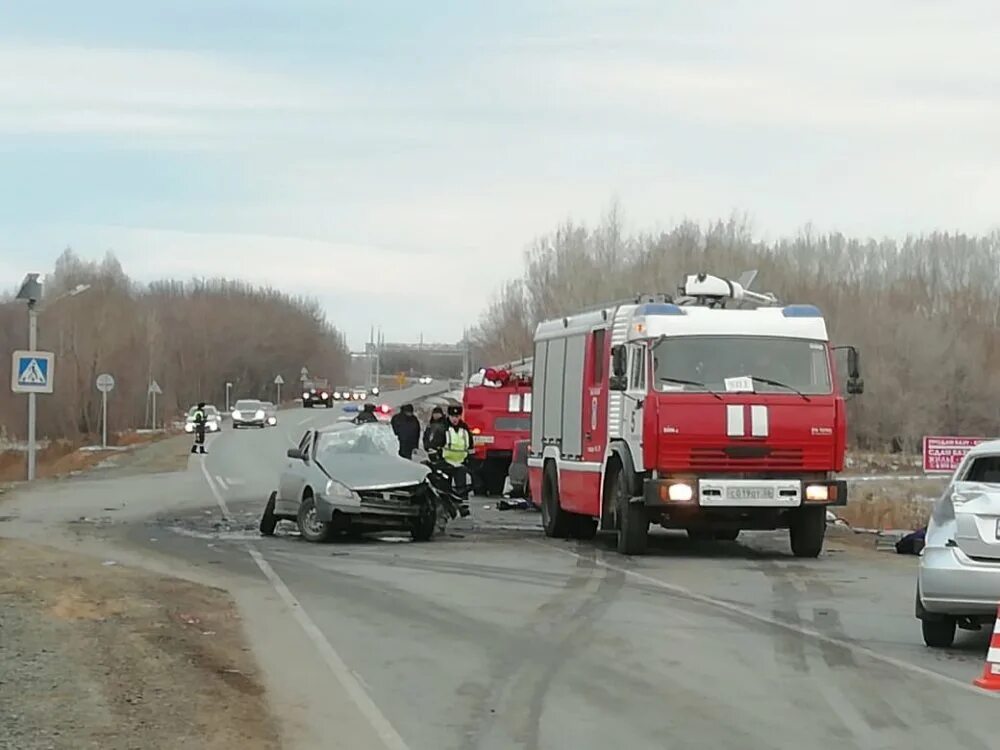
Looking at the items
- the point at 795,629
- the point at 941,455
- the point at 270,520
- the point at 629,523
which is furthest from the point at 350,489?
the point at 795,629

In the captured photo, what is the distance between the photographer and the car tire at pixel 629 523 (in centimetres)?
1864

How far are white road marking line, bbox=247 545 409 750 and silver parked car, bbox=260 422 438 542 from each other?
4166 millimetres

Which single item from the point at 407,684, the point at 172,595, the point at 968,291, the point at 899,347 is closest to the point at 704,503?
the point at 172,595

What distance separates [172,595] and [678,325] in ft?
23.6

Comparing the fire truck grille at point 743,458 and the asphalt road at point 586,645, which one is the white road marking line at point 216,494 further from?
the fire truck grille at point 743,458

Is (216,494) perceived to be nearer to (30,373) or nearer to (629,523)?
(30,373)

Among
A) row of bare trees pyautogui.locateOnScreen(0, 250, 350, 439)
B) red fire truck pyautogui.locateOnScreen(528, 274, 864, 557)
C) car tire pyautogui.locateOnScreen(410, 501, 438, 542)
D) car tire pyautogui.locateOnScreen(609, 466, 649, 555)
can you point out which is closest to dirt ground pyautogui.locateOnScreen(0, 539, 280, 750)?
car tire pyautogui.locateOnScreen(410, 501, 438, 542)

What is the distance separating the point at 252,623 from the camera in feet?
41.9

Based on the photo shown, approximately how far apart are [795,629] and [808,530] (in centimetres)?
682

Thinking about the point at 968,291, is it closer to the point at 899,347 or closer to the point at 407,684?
the point at 899,347

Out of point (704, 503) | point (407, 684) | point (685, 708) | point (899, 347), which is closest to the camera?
point (685, 708)

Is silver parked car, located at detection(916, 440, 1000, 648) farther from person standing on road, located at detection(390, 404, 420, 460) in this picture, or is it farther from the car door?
person standing on road, located at detection(390, 404, 420, 460)

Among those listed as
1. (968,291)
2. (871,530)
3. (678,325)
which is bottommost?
(871,530)

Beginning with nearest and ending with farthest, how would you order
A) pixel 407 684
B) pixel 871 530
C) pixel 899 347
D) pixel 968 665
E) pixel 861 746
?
pixel 861 746 → pixel 407 684 → pixel 968 665 → pixel 871 530 → pixel 899 347
